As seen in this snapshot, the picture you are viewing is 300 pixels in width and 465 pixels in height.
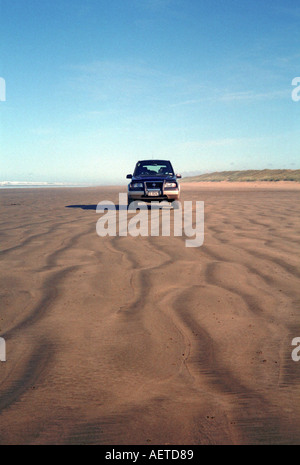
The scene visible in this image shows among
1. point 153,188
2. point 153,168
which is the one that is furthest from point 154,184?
point 153,168

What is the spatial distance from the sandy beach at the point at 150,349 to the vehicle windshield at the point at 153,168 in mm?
7269

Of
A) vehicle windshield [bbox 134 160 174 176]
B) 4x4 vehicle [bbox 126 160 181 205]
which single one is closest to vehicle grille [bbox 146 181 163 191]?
4x4 vehicle [bbox 126 160 181 205]

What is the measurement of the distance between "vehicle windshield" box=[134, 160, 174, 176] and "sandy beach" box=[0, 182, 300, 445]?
23.8 ft

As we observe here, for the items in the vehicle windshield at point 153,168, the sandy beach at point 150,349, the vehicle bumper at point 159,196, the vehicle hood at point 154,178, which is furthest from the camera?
the vehicle windshield at point 153,168

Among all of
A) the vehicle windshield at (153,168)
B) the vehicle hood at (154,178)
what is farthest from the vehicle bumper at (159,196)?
the vehicle windshield at (153,168)

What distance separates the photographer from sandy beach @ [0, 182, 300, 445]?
1.68m

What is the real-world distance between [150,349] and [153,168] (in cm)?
1015

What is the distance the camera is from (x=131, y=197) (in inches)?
427

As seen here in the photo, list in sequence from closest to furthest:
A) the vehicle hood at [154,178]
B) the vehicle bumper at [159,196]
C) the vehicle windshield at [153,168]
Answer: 1. the vehicle bumper at [159,196]
2. the vehicle hood at [154,178]
3. the vehicle windshield at [153,168]

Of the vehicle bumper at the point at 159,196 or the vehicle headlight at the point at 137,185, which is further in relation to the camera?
the vehicle headlight at the point at 137,185

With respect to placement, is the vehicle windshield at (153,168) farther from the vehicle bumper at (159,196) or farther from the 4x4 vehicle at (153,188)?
the vehicle bumper at (159,196)

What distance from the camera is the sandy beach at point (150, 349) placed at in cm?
168

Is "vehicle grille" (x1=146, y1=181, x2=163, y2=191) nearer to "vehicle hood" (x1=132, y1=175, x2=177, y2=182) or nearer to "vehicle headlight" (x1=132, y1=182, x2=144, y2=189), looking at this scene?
"vehicle hood" (x1=132, y1=175, x2=177, y2=182)
